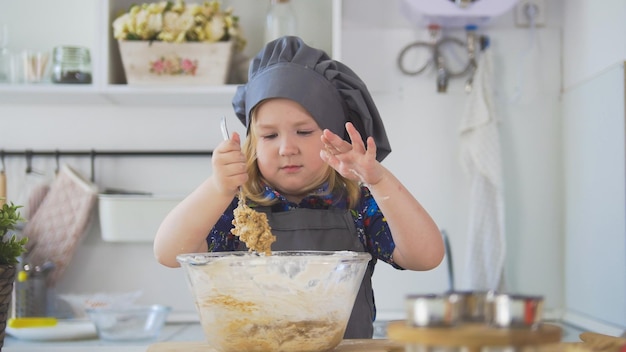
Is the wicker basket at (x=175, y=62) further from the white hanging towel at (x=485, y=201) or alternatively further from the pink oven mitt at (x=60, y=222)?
the white hanging towel at (x=485, y=201)

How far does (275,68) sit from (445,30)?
3.50 feet

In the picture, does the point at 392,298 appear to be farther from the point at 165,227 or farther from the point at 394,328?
the point at 394,328

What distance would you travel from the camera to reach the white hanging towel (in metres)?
2.02

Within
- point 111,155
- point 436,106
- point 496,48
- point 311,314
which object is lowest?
point 311,314

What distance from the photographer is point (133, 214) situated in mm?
1975

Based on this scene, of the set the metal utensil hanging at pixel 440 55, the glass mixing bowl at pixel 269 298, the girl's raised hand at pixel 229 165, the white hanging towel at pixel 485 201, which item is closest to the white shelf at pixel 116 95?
the metal utensil hanging at pixel 440 55

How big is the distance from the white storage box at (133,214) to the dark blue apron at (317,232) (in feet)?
2.72

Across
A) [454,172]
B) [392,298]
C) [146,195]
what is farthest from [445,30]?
[146,195]

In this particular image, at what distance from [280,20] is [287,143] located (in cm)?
91

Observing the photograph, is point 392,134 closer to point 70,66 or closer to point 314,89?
point 70,66

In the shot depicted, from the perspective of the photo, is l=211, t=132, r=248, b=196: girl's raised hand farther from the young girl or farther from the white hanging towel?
the white hanging towel

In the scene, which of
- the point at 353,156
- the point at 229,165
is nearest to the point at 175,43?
the point at 229,165

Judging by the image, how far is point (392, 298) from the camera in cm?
210

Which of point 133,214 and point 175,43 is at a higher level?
point 175,43
